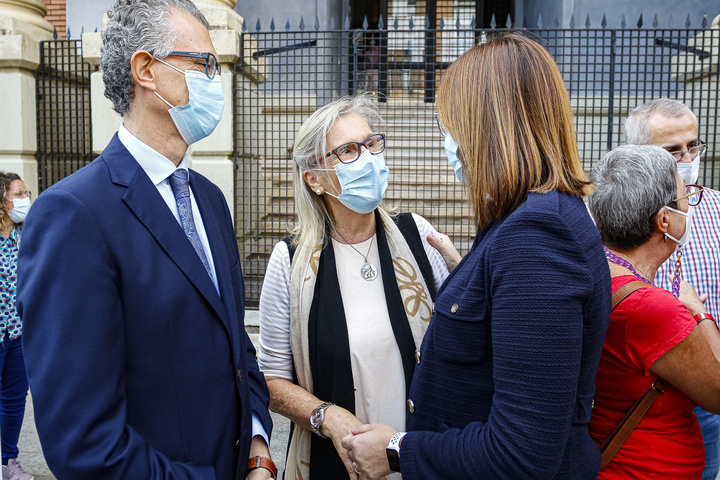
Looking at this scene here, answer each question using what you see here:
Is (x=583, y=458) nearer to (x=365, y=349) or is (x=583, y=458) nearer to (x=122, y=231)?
(x=365, y=349)

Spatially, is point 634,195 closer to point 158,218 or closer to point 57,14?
point 158,218

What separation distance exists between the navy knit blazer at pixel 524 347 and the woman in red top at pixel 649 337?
345mm

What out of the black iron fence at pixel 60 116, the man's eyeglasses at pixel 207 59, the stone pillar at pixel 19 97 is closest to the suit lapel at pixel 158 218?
the man's eyeglasses at pixel 207 59

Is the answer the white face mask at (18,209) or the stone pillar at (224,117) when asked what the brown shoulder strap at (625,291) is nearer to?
the white face mask at (18,209)

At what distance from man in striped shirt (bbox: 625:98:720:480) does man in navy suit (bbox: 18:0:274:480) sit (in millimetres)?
1847

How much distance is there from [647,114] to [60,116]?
737 cm

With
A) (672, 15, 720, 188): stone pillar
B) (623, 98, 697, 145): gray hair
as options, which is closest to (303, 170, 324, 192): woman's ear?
(623, 98, 697, 145): gray hair

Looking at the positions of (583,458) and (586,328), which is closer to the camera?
(586,328)

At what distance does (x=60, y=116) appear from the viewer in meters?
7.61

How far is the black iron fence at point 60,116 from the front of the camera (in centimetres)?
714

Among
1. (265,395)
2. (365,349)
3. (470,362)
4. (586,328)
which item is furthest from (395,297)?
(586,328)

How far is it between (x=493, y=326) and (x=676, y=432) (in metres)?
0.96

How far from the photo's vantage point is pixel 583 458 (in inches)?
55.6

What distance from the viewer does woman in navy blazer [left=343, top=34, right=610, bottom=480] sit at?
3.92ft
